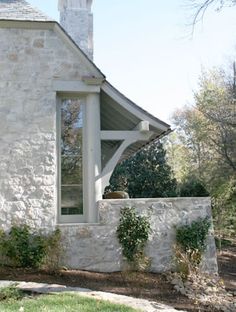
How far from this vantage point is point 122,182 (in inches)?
751

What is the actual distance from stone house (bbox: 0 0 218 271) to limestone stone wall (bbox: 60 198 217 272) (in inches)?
0.8

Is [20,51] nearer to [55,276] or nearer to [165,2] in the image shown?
[165,2]

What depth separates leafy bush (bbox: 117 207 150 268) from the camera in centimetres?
788

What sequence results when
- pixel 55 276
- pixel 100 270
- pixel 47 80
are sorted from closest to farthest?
pixel 55 276, pixel 100 270, pixel 47 80

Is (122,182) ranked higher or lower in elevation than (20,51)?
lower

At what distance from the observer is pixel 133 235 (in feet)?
25.9

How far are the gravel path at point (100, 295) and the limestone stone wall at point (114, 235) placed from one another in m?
1.64

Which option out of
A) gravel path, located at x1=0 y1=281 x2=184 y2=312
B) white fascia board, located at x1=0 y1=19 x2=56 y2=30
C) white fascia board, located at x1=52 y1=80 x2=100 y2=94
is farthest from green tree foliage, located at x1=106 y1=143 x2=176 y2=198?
gravel path, located at x1=0 y1=281 x2=184 y2=312

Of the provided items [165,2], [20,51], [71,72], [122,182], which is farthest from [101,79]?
[122,182]

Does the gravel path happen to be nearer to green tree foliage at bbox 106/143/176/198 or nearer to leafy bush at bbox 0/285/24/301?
leafy bush at bbox 0/285/24/301

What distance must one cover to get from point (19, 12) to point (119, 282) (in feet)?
20.1

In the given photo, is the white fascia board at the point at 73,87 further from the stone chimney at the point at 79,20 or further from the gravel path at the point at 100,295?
the stone chimney at the point at 79,20

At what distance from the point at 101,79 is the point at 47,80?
1160mm

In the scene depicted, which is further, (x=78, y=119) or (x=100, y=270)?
(x=78, y=119)
